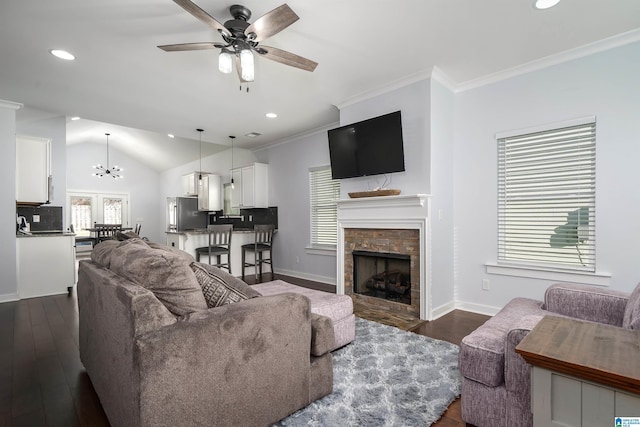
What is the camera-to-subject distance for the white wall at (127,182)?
9.75 meters

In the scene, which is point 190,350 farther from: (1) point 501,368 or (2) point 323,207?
(2) point 323,207

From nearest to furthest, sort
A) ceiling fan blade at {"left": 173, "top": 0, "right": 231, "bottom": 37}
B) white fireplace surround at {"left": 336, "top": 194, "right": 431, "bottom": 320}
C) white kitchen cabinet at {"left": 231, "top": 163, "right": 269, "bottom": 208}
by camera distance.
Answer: ceiling fan blade at {"left": 173, "top": 0, "right": 231, "bottom": 37}
white fireplace surround at {"left": 336, "top": 194, "right": 431, "bottom": 320}
white kitchen cabinet at {"left": 231, "top": 163, "right": 269, "bottom": 208}

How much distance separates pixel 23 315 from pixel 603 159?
6380 mm

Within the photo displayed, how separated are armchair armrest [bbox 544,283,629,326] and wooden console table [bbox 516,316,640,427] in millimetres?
1213

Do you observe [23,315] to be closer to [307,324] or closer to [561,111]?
[307,324]

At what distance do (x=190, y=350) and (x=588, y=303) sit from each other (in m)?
2.39

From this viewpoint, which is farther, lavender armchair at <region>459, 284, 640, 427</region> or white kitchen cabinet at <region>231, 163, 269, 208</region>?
white kitchen cabinet at <region>231, 163, 269, 208</region>

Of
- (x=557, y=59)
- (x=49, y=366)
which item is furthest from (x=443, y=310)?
(x=49, y=366)

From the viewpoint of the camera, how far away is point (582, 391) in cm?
82

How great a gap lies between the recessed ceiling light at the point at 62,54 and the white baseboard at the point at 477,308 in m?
4.90

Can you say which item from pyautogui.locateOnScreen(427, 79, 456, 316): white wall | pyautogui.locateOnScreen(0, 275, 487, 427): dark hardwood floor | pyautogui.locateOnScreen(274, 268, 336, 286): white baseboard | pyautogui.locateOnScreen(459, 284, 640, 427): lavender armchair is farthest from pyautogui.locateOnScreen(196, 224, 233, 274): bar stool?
pyautogui.locateOnScreen(459, 284, 640, 427): lavender armchair

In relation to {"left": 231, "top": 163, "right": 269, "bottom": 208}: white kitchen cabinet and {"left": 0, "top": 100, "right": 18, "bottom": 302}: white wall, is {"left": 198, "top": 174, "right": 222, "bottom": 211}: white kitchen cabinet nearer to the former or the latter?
{"left": 231, "top": 163, "right": 269, "bottom": 208}: white kitchen cabinet

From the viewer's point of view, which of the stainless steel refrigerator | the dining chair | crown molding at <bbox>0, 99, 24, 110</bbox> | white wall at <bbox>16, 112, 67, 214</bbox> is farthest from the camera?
the stainless steel refrigerator

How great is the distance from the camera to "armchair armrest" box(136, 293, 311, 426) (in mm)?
1230
